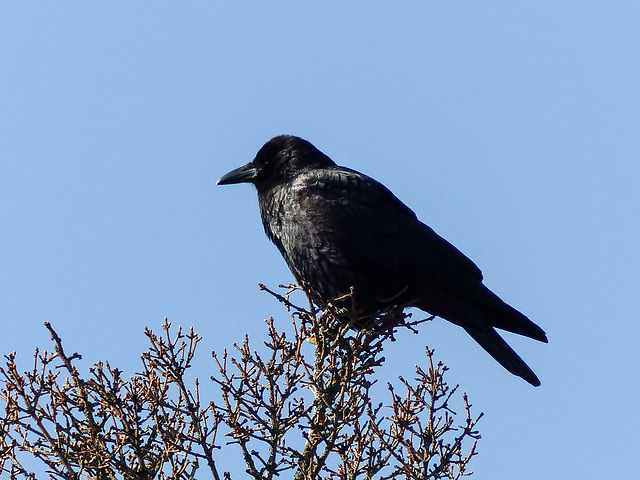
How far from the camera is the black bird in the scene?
6035 mm

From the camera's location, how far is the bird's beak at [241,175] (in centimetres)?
737

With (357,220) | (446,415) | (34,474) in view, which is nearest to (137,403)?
(34,474)

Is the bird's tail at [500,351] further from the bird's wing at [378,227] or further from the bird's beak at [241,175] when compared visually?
the bird's beak at [241,175]

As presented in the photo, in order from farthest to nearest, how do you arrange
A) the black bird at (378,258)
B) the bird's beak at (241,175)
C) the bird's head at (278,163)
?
1. the bird's beak at (241,175)
2. the bird's head at (278,163)
3. the black bird at (378,258)

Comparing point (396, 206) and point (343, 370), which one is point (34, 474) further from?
point (396, 206)

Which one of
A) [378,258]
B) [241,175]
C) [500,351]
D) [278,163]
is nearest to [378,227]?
[378,258]

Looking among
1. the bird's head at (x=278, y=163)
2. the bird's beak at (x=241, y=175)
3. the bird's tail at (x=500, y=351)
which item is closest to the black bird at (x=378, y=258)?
the bird's tail at (x=500, y=351)

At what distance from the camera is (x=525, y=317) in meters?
6.20

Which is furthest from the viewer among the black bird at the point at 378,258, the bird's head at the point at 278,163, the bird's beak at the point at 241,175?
the bird's beak at the point at 241,175

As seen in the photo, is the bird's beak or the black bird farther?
the bird's beak

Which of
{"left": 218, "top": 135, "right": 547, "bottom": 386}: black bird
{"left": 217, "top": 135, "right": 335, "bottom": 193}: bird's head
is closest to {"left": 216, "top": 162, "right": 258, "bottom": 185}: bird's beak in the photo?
{"left": 217, "top": 135, "right": 335, "bottom": 193}: bird's head

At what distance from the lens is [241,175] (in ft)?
24.4

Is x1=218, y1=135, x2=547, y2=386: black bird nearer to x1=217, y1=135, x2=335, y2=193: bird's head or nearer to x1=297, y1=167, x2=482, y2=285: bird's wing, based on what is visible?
x1=297, y1=167, x2=482, y2=285: bird's wing

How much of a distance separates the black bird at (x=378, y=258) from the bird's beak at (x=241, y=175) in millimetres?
850
